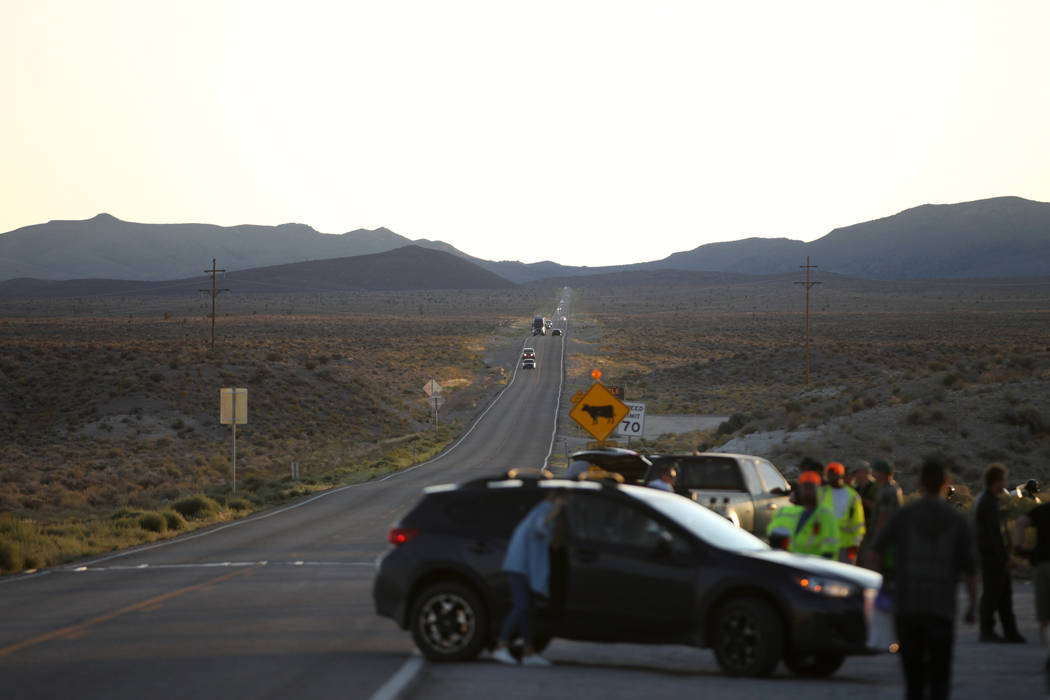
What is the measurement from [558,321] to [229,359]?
360 ft

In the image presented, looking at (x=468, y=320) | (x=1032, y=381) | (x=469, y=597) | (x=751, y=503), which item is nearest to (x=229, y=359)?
(x=1032, y=381)

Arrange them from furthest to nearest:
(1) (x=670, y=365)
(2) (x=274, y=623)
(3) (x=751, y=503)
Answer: (1) (x=670, y=365), (3) (x=751, y=503), (2) (x=274, y=623)

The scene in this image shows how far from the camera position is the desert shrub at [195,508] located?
101ft

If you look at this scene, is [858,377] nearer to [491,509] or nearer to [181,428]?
[181,428]

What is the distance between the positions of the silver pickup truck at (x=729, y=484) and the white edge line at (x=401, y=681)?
25.5 ft

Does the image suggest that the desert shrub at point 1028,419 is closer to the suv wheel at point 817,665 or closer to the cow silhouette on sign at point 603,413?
the cow silhouette on sign at point 603,413

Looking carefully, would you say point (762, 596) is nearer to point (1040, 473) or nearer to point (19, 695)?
point (19, 695)

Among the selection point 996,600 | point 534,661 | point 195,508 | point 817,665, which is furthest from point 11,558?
point 996,600

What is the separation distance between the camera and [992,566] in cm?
1161

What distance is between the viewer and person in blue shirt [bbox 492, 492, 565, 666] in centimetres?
980

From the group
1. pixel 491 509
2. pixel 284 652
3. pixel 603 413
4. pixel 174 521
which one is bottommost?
pixel 174 521

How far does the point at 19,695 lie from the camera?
912cm

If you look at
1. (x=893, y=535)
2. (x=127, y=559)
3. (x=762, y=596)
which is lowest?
(x=127, y=559)

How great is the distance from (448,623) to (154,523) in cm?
1898
